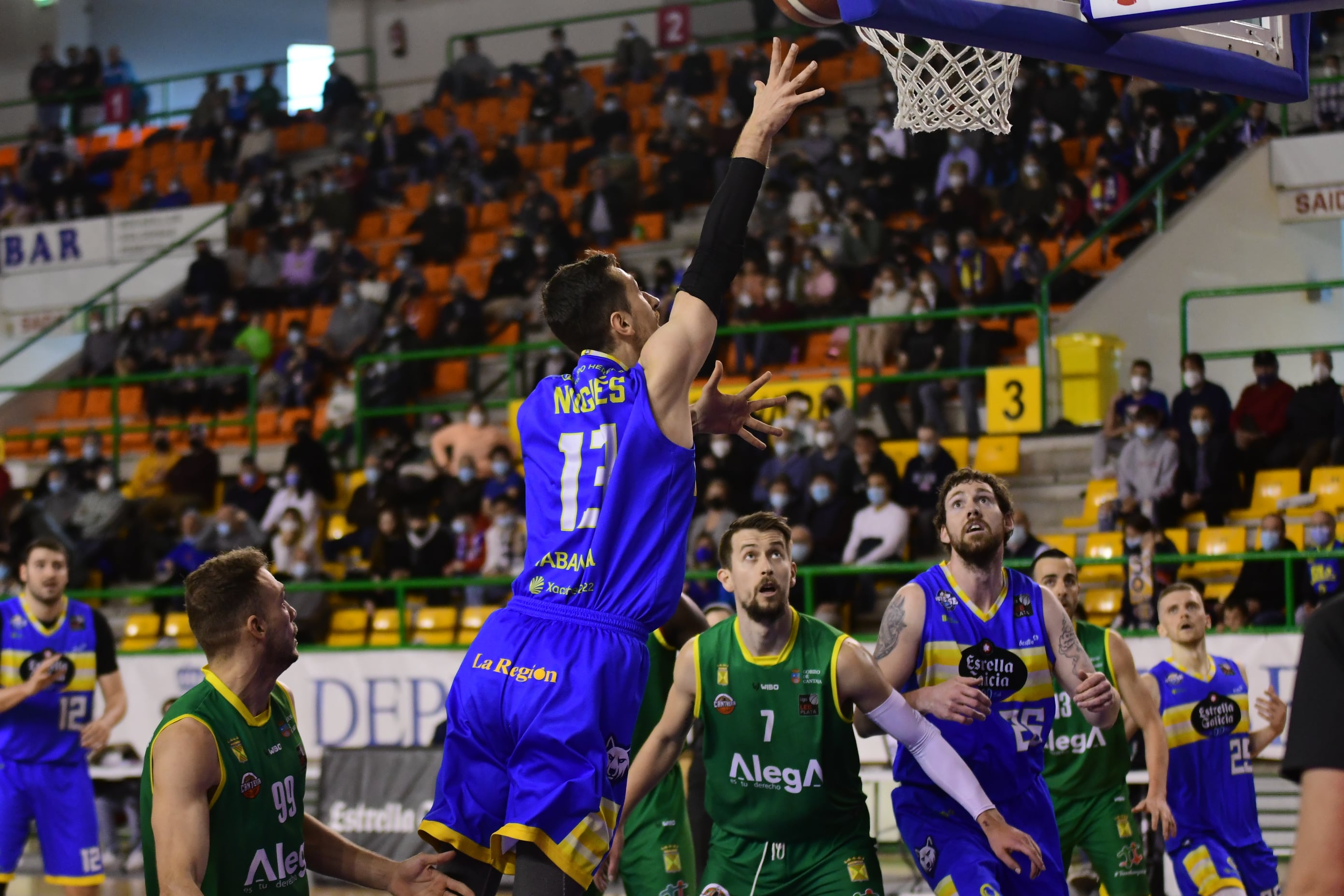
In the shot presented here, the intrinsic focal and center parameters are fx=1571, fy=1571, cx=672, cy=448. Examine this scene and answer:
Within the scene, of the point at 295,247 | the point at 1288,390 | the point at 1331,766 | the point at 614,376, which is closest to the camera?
the point at 1331,766

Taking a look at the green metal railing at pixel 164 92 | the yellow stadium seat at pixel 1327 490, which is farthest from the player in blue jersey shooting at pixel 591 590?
the green metal railing at pixel 164 92

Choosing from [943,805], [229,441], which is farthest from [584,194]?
[943,805]

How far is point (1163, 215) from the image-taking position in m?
16.7

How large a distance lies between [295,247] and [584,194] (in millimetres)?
4206

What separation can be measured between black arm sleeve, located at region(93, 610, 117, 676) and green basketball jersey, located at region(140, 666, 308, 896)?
532cm

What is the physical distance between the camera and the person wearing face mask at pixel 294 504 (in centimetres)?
1658

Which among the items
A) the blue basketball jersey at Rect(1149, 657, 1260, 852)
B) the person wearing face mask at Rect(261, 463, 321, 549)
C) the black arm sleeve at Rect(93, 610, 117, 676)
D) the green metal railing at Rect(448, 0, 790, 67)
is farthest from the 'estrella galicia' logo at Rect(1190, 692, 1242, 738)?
the green metal railing at Rect(448, 0, 790, 67)

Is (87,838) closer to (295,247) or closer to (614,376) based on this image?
(614,376)

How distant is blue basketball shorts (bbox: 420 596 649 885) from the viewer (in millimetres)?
4027

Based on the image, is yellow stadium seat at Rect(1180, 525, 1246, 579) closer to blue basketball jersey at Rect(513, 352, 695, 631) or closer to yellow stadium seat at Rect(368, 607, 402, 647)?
yellow stadium seat at Rect(368, 607, 402, 647)

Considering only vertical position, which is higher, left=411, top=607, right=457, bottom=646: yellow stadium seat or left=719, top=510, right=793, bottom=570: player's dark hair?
left=719, top=510, right=793, bottom=570: player's dark hair

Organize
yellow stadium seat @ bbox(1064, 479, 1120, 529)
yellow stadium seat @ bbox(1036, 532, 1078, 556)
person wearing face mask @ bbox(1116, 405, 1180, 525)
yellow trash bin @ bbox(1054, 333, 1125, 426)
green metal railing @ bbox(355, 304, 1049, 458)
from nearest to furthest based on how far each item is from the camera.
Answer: person wearing face mask @ bbox(1116, 405, 1180, 525) → yellow stadium seat @ bbox(1036, 532, 1078, 556) → yellow stadium seat @ bbox(1064, 479, 1120, 529) → green metal railing @ bbox(355, 304, 1049, 458) → yellow trash bin @ bbox(1054, 333, 1125, 426)

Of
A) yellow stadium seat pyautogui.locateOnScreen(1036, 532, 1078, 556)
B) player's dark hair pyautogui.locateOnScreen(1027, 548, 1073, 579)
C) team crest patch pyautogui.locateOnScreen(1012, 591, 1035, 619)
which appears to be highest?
player's dark hair pyautogui.locateOnScreen(1027, 548, 1073, 579)

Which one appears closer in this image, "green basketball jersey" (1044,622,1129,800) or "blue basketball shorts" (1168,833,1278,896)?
"green basketball jersey" (1044,622,1129,800)
